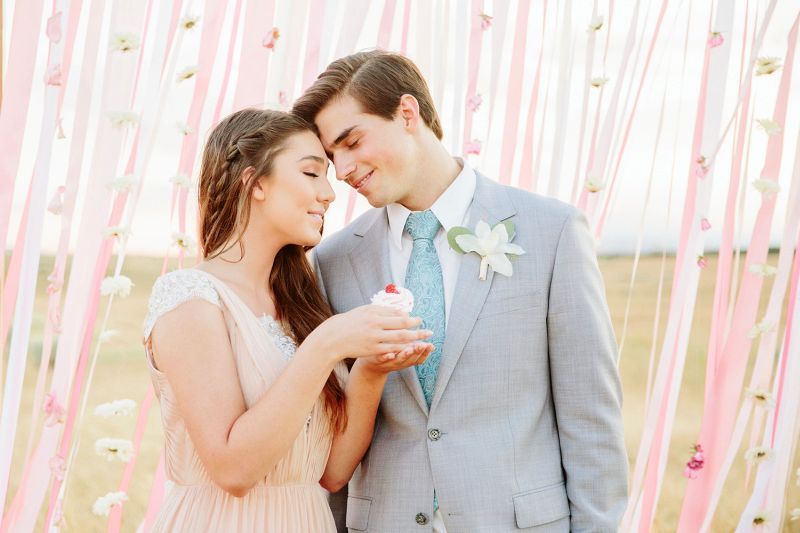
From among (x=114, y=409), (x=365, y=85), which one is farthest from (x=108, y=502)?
(x=365, y=85)

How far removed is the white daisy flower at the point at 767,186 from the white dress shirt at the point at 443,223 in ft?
3.65

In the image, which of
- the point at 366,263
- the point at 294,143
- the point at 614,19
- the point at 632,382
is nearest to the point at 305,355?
the point at 366,263

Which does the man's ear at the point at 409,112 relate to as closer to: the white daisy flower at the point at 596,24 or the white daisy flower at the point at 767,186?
the white daisy flower at the point at 596,24

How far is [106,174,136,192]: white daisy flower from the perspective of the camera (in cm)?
234

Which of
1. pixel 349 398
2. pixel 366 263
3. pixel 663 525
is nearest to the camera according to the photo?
pixel 349 398

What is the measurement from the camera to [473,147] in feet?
8.38

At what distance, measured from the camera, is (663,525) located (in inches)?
141

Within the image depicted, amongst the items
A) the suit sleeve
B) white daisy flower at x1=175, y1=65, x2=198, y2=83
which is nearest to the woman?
the suit sleeve

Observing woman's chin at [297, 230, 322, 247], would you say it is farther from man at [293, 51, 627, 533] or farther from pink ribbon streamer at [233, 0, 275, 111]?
pink ribbon streamer at [233, 0, 275, 111]

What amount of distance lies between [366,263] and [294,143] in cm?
30

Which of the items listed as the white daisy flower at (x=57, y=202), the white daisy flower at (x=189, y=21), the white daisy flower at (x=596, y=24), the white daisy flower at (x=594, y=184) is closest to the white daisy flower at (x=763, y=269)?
the white daisy flower at (x=594, y=184)

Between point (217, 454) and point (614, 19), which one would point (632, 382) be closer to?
point (614, 19)

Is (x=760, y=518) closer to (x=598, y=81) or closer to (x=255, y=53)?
(x=598, y=81)

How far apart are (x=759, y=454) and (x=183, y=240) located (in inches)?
71.9
